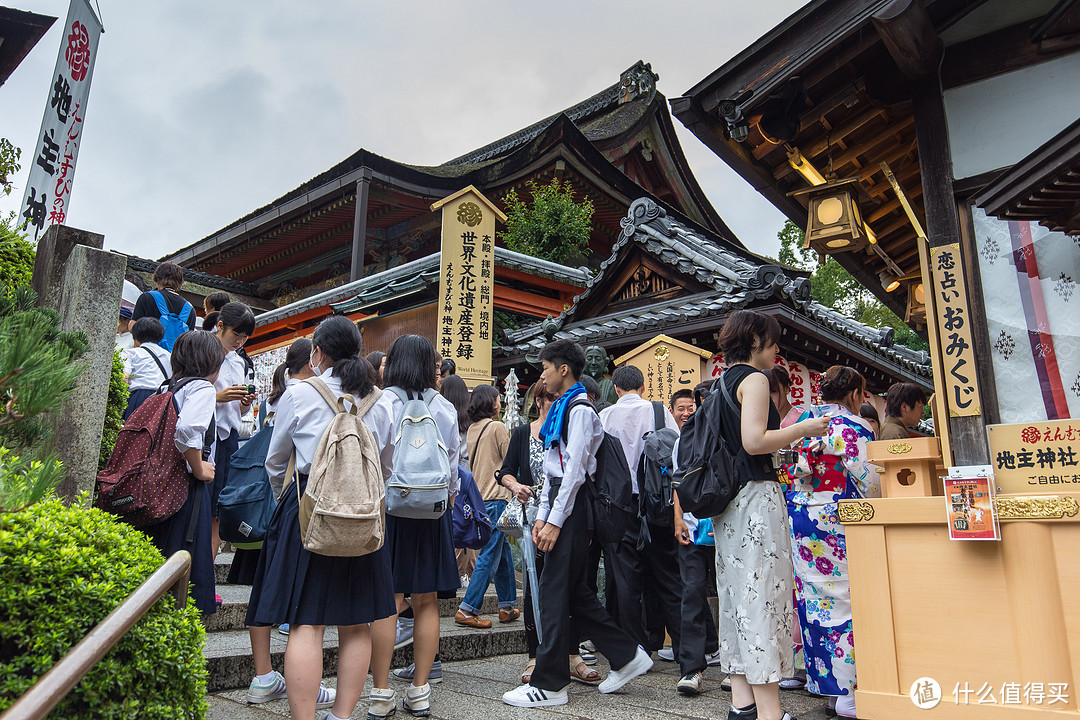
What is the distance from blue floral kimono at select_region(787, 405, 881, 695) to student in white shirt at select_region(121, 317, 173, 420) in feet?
14.1

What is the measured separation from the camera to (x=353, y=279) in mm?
12242

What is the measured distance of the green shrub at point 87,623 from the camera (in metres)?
2.25

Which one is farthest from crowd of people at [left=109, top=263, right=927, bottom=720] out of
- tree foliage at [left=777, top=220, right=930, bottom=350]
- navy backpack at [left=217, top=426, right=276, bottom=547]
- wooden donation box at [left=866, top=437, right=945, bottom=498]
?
tree foliage at [left=777, top=220, right=930, bottom=350]

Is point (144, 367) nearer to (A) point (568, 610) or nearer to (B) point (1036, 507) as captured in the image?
(A) point (568, 610)

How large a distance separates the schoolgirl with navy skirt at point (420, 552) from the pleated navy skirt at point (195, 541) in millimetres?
942

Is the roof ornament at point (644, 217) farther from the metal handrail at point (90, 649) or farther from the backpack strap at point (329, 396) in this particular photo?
the metal handrail at point (90, 649)

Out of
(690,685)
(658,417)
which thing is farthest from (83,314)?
(690,685)

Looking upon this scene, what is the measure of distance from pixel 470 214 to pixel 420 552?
6640mm

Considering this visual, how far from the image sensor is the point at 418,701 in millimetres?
3736

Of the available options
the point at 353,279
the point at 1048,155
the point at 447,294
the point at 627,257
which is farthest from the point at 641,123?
the point at 1048,155

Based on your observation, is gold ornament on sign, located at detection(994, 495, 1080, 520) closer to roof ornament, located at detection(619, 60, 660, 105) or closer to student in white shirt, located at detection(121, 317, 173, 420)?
student in white shirt, located at detection(121, 317, 173, 420)

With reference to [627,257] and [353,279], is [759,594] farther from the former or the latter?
[353,279]

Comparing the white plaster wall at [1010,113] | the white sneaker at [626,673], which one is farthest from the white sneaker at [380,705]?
the white plaster wall at [1010,113]

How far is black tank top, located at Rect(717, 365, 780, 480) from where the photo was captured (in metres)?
3.53
